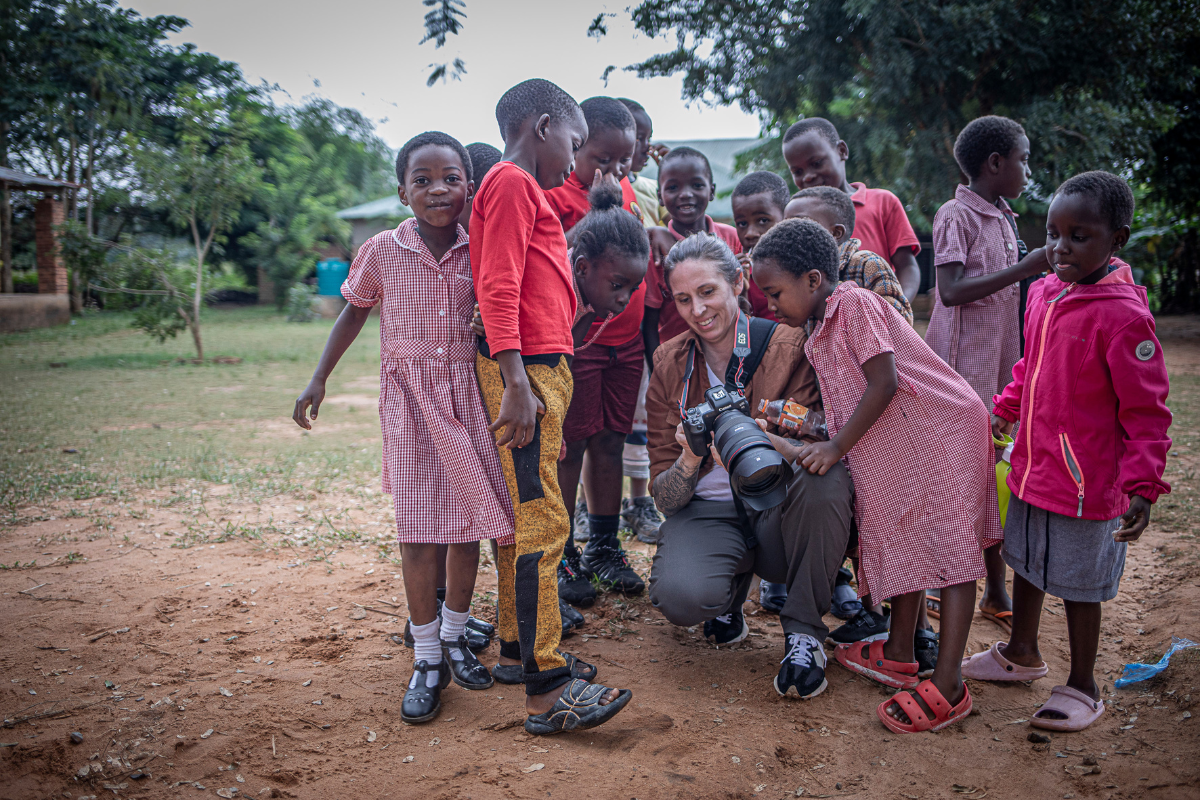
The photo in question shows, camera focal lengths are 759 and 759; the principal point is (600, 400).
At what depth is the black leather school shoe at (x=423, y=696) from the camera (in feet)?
7.17

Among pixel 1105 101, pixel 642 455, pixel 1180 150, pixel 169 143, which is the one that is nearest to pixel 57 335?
pixel 169 143

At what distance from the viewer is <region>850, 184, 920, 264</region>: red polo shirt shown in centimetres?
321

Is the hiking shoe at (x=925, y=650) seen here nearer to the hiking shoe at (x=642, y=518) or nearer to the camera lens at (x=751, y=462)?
the camera lens at (x=751, y=462)

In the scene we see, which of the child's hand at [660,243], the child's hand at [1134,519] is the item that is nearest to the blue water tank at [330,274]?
the child's hand at [660,243]

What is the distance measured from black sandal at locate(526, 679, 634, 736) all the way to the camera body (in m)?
0.77

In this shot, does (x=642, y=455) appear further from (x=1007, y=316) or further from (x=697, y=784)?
(x=697, y=784)

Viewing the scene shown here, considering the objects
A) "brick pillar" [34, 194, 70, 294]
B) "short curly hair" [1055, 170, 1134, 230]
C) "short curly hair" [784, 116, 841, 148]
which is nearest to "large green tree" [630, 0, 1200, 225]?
"short curly hair" [784, 116, 841, 148]

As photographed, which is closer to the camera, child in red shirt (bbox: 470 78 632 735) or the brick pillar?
child in red shirt (bbox: 470 78 632 735)

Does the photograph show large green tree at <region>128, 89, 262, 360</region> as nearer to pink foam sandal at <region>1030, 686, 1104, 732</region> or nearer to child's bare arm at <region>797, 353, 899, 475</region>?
child's bare arm at <region>797, 353, 899, 475</region>

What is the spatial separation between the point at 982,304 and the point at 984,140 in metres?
0.61

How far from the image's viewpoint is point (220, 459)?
5379 mm

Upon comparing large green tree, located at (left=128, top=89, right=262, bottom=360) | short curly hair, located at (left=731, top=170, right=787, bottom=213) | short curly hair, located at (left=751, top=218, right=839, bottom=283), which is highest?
large green tree, located at (left=128, top=89, right=262, bottom=360)

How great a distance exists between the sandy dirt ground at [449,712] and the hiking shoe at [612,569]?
2.7 inches

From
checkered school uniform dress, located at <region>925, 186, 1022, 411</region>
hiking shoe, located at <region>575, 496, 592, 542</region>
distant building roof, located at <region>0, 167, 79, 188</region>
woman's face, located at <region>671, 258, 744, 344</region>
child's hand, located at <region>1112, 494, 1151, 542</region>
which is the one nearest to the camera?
child's hand, located at <region>1112, 494, 1151, 542</region>
